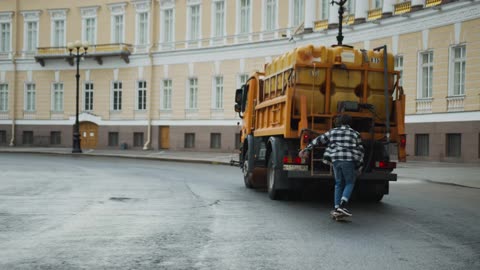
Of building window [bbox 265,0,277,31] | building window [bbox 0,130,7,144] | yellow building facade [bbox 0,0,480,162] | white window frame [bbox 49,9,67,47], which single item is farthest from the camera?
building window [bbox 0,130,7,144]

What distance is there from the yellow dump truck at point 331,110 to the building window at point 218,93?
2943cm

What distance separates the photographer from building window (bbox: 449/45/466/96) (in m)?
29.9

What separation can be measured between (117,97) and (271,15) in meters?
13.4

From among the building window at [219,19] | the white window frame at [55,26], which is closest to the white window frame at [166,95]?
the building window at [219,19]

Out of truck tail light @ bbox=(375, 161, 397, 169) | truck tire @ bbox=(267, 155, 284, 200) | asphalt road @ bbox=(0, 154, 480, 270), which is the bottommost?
asphalt road @ bbox=(0, 154, 480, 270)

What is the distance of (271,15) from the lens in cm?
4228

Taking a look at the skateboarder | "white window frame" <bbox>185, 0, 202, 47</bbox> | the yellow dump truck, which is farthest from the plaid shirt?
"white window frame" <bbox>185, 0, 202, 47</bbox>

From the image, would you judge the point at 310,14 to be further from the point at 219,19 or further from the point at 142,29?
the point at 142,29

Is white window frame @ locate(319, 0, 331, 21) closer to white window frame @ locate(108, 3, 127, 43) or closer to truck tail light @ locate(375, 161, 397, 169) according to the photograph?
white window frame @ locate(108, 3, 127, 43)

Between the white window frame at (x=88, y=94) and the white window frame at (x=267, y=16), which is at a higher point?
the white window frame at (x=267, y=16)

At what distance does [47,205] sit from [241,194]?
4.72 metres

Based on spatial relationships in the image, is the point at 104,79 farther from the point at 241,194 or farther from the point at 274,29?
the point at 241,194

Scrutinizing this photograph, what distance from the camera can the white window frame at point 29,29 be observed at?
51906 millimetres

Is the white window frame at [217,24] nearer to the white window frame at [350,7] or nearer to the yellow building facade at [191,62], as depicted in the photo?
the yellow building facade at [191,62]
